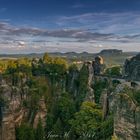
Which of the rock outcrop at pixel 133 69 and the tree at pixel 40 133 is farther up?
the rock outcrop at pixel 133 69

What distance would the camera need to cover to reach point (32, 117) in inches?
3637

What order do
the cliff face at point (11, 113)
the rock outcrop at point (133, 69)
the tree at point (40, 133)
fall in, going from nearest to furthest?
1. the tree at point (40, 133)
2. the cliff face at point (11, 113)
3. the rock outcrop at point (133, 69)

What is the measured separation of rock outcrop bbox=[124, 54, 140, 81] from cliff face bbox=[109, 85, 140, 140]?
52.6 meters

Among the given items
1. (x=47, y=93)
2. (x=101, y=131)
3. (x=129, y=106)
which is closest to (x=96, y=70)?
(x=47, y=93)

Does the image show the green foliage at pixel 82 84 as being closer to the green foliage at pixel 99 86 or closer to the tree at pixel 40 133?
the green foliage at pixel 99 86

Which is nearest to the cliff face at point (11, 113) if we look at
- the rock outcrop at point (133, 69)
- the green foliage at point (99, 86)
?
the green foliage at point (99, 86)

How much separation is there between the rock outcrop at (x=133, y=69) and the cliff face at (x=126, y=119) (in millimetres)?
52551

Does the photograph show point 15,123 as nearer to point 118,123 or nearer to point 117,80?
point 117,80

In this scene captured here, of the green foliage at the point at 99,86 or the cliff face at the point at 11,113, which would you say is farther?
the green foliage at the point at 99,86

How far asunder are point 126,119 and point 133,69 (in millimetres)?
60140

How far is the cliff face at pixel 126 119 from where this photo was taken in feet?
144

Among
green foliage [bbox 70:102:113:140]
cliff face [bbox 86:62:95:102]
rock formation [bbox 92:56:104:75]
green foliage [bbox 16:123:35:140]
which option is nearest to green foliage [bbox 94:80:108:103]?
cliff face [bbox 86:62:95:102]

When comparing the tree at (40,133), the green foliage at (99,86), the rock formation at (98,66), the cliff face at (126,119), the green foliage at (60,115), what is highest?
the rock formation at (98,66)

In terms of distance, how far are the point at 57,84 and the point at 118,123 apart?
5915 centimetres
